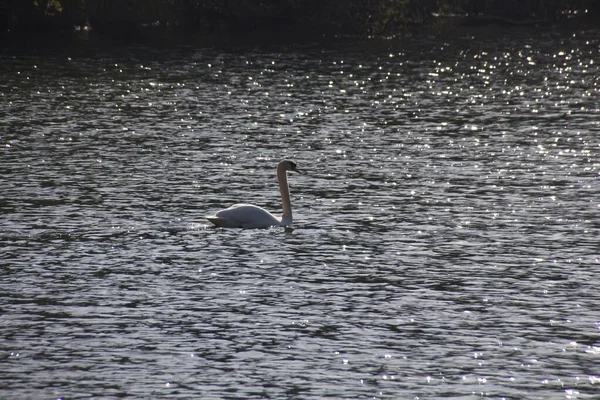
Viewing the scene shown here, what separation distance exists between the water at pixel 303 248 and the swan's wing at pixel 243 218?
484 millimetres

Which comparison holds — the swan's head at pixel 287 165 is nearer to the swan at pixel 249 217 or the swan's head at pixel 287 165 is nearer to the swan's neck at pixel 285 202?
the swan's neck at pixel 285 202

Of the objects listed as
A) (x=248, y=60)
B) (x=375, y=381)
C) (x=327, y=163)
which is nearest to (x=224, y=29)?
(x=248, y=60)

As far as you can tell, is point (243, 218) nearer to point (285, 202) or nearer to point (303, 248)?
point (285, 202)

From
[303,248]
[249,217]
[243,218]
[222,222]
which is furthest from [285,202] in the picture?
[303,248]

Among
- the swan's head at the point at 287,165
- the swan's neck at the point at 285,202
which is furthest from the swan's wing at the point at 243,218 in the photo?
the swan's head at the point at 287,165

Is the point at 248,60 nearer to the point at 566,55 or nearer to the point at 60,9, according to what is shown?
the point at 566,55

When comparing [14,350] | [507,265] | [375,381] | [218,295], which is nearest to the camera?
[375,381]

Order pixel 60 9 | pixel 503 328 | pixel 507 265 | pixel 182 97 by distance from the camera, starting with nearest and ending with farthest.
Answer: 1. pixel 503 328
2. pixel 507 265
3. pixel 182 97
4. pixel 60 9

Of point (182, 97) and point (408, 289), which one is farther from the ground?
point (182, 97)

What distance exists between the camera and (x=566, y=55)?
254 feet

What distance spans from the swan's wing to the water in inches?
19.1

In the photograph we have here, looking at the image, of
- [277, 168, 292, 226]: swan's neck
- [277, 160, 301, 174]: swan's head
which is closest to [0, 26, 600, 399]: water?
[277, 168, 292, 226]: swan's neck

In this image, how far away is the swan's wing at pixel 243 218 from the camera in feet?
91.0

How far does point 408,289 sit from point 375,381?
5353 millimetres
